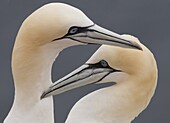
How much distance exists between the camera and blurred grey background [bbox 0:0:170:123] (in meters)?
8.59

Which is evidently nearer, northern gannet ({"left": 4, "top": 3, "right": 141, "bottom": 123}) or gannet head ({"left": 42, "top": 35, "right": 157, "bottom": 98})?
northern gannet ({"left": 4, "top": 3, "right": 141, "bottom": 123})

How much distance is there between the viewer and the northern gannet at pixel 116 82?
220 inches

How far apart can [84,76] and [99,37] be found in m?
0.38

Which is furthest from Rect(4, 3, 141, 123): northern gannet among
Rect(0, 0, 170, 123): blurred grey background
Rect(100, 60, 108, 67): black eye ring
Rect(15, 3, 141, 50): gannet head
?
Rect(0, 0, 170, 123): blurred grey background

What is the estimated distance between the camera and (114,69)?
5648 millimetres

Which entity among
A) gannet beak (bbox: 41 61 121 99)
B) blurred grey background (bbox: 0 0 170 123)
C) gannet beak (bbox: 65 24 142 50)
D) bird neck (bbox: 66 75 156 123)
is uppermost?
gannet beak (bbox: 65 24 142 50)

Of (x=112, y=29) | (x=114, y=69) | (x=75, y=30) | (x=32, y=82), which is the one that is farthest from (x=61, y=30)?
(x=112, y=29)

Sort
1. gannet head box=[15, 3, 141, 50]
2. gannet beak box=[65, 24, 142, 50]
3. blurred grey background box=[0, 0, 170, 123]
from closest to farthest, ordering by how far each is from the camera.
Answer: gannet head box=[15, 3, 141, 50] < gannet beak box=[65, 24, 142, 50] < blurred grey background box=[0, 0, 170, 123]

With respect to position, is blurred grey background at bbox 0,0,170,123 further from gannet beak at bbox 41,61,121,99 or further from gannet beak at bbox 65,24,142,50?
gannet beak at bbox 65,24,142,50

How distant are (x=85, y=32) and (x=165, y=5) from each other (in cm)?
393

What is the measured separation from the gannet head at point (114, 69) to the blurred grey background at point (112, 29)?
2.85 meters

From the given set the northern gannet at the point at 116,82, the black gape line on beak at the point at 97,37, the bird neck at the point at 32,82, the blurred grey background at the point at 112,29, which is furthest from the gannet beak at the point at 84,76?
the blurred grey background at the point at 112,29

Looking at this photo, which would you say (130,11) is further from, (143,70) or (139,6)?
(143,70)

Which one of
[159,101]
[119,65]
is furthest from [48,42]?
[159,101]
